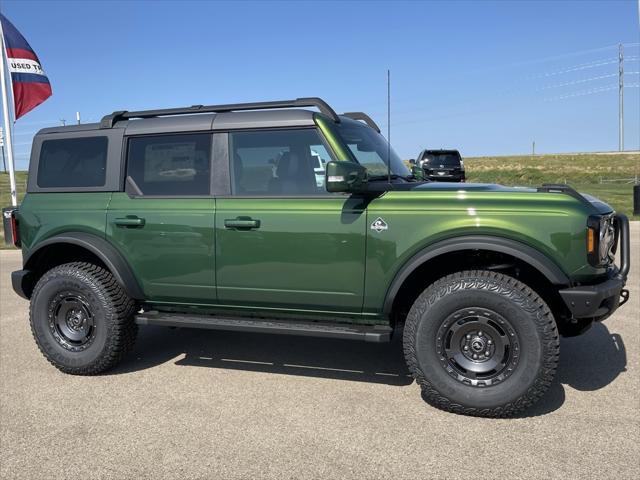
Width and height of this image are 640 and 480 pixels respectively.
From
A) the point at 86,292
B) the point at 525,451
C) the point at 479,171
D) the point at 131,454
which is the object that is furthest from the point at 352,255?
the point at 479,171

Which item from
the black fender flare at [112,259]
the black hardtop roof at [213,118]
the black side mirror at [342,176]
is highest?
the black hardtop roof at [213,118]

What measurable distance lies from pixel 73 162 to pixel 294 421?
291 cm

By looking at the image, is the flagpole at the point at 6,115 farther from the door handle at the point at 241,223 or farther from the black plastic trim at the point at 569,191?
the black plastic trim at the point at 569,191

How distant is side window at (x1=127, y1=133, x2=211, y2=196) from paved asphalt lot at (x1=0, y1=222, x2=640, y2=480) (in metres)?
1.53

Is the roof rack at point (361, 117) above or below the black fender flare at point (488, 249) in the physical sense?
above

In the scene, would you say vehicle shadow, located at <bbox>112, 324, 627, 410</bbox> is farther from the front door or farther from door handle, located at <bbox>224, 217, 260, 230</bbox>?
door handle, located at <bbox>224, 217, 260, 230</bbox>

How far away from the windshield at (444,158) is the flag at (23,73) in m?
10.7

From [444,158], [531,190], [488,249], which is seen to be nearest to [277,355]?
Result: [488,249]

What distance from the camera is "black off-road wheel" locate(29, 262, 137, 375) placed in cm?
447

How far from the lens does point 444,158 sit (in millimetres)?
16938

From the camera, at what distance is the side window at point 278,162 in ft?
13.3

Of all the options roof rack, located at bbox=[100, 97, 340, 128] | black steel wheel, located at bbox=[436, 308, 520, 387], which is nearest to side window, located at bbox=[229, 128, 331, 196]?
roof rack, located at bbox=[100, 97, 340, 128]

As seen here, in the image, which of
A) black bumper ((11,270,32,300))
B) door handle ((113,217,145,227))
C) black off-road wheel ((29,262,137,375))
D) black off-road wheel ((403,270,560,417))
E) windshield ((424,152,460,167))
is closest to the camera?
black off-road wheel ((403,270,560,417))

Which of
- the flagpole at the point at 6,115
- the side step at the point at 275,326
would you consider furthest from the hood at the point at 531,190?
the flagpole at the point at 6,115
